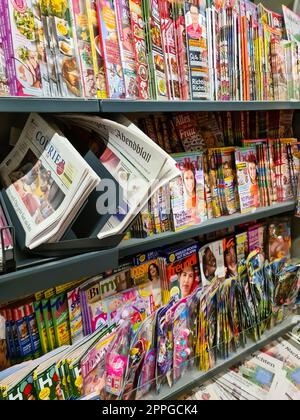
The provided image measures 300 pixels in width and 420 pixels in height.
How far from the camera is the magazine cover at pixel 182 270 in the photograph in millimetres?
1232

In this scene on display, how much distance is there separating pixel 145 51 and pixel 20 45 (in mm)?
363

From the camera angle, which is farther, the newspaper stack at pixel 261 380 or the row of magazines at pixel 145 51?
the newspaper stack at pixel 261 380

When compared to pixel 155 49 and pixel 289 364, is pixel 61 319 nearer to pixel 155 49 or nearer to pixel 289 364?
pixel 155 49

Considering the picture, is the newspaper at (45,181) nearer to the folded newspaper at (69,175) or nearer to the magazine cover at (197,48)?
the folded newspaper at (69,175)

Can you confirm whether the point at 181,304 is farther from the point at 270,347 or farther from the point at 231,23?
the point at 231,23

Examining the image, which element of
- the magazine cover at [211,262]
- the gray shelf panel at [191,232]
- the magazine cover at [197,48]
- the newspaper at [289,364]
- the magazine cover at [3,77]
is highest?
the magazine cover at [197,48]

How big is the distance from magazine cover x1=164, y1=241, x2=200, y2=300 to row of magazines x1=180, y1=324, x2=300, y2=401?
408 millimetres

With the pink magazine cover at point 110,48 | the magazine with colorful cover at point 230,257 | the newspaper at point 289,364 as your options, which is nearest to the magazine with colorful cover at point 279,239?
the magazine with colorful cover at point 230,257

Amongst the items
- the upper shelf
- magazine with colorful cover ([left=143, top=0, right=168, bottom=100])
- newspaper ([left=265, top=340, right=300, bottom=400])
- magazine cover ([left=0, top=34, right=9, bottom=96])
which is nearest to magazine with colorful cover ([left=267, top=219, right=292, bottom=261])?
newspaper ([left=265, top=340, right=300, bottom=400])

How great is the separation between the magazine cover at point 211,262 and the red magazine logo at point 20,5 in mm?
966

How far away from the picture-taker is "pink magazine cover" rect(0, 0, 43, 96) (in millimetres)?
731

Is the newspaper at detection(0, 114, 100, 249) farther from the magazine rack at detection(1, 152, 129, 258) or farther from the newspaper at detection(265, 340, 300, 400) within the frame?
the newspaper at detection(265, 340, 300, 400)

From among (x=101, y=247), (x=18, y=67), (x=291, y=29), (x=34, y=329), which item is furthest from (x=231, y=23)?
(x=34, y=329)

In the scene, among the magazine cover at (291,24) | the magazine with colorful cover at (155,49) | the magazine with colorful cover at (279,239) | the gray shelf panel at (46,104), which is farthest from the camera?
the magazine with colorful cover at (279,239)
